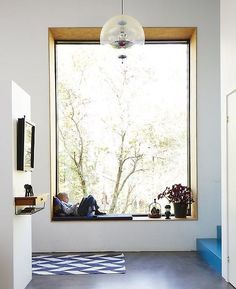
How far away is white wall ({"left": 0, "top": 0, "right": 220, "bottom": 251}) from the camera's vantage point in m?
7.08

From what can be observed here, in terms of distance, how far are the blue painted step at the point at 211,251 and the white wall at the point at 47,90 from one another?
0.94ft

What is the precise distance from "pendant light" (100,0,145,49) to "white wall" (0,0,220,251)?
2405 mm

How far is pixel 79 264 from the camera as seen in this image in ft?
20.2

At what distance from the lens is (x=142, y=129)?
25.3ft

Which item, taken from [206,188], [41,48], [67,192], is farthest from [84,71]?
[206,188]

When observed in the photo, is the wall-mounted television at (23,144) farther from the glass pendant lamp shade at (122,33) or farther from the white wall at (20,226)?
the glass pendant lamp shade at (122,33)

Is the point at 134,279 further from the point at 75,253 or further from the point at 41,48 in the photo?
the point at 41,48

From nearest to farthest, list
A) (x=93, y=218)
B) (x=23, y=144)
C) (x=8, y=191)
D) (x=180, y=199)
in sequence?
(x=8, y=191)
(x=23, y=144)
(x=93, y=218)
(x=180, y=199)

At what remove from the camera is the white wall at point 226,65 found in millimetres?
5074

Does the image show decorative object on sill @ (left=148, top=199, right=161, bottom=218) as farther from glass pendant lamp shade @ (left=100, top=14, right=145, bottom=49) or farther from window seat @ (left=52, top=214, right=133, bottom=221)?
glass pendant lamp shade @ (left=100, top=14, right=145, bottom=49)

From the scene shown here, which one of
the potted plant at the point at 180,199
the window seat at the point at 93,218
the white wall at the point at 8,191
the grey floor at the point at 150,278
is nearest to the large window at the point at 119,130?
the potted plant at the point at 180,199

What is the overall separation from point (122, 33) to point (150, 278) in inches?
111

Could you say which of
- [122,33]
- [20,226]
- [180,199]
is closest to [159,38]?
[180,199]

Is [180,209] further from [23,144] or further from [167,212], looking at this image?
[23,144]
